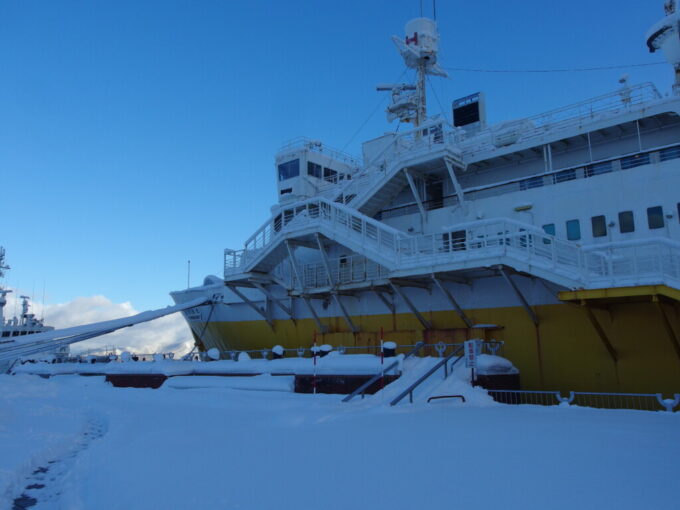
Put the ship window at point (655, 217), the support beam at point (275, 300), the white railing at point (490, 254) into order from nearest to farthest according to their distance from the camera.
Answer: the white railing at point (490, 254) < the ship window at point (655, 217) < the support beam at point (275, 300)

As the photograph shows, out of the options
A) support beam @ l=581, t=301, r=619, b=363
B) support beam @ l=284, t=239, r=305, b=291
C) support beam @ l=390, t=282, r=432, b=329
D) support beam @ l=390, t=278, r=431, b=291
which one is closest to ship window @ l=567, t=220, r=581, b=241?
support beam @ l=581, t=301, r=619, b=363

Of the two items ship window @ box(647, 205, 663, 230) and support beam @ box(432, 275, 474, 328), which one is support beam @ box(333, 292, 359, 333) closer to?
support beam @ box(432, 275, 474, 328)

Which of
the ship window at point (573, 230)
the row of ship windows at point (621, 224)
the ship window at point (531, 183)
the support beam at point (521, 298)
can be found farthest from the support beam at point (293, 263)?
the ship window at point (573, 230)

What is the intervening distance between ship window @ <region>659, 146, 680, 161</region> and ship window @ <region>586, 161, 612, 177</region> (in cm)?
182

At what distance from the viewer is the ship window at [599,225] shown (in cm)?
2055

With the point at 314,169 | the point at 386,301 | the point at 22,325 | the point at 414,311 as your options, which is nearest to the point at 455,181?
the point at 414,311

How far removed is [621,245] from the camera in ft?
52.2

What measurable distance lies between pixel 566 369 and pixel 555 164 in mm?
8731

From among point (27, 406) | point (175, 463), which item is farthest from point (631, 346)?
point (27, 406)

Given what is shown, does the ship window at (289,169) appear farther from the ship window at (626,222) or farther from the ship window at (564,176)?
the ship window at (626,222)

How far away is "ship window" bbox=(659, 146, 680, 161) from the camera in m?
20.1

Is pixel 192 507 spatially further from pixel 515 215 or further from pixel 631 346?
pixel 515 215

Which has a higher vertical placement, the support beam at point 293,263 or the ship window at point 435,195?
the ship window at point 435,195

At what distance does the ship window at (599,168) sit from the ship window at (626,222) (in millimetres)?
2277
